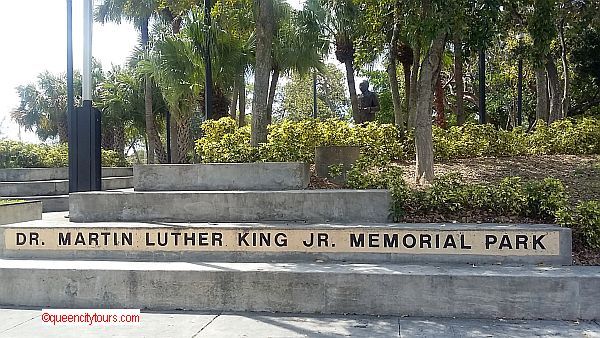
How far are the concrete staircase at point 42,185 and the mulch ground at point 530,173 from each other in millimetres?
8800

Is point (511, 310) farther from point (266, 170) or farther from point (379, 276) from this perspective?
point (266, 170)

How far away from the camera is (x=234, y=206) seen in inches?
306

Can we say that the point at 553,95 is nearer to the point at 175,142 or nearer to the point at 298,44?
the point at 298,44

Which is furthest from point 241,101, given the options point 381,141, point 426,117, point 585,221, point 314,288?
point 585,221

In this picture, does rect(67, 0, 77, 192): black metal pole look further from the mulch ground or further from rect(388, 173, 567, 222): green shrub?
rect(388, 173, 567, 222): green shrub

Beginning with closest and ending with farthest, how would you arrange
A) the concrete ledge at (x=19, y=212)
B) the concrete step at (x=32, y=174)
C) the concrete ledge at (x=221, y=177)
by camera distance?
the concrete ledge at (x=221, y=177) < the concrete ledge at (x=19, y=212) < the concrete step at (x=32, y=174)

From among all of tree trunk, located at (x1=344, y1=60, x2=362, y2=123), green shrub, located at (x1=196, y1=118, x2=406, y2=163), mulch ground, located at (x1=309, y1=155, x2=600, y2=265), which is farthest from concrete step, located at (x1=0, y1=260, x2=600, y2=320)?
tree trunk, located at (x1=344, y1=60, x2=362, y2=123)

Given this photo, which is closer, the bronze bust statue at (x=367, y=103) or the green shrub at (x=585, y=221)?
the green shrub at (x=585, y=221)

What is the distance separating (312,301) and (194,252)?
69.7 inches

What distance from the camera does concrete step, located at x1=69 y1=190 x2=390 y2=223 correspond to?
24.5 ft

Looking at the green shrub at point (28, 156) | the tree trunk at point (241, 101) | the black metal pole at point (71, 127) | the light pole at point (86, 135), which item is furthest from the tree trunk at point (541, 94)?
the green shrub at point (28, 156)

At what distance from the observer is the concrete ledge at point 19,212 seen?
1093cm

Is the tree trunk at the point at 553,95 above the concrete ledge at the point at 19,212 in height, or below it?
above

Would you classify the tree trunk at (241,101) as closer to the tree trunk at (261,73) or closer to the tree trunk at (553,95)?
the tree trunk at (261,73)
